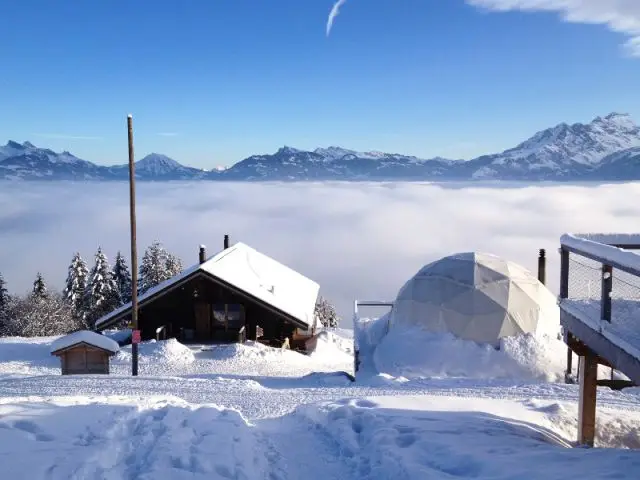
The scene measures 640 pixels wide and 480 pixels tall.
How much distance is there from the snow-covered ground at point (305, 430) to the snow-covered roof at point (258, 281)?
30.6 ft

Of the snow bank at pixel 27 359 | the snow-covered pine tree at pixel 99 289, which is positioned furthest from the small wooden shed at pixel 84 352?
the snow-covered pine tree at pixel 99 289

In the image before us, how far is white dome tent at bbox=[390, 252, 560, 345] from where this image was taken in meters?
18.5

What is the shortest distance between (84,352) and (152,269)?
32.0 meters

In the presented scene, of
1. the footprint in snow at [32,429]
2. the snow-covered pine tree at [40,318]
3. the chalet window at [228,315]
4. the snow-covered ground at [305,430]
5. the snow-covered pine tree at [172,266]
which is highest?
the footprint in snow at [32,429]

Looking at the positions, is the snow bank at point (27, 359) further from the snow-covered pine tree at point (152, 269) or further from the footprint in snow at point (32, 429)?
the snow-covered pine tree at point (152, 269)

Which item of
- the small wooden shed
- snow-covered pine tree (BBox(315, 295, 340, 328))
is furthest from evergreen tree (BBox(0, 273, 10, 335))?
the small wooden shed

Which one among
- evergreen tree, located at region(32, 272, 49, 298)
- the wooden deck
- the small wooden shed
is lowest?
evergreen tree, located at region(32, 272, 49, 298)

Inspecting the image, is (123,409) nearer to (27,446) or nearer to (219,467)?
(27,446)

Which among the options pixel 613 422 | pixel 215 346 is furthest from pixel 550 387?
pixel 215 346

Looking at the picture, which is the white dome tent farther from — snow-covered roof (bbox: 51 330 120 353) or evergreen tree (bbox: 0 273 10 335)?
evergreen tree (bbox: 0 273 10 335)

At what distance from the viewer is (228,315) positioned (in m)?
24.5

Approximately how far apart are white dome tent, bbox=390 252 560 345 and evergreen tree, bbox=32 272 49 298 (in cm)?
3616

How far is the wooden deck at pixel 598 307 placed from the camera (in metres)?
5.94

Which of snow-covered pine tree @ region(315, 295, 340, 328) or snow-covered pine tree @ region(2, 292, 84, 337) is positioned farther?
snow-covered pine tree @ region(315, 295, 340, 328)
